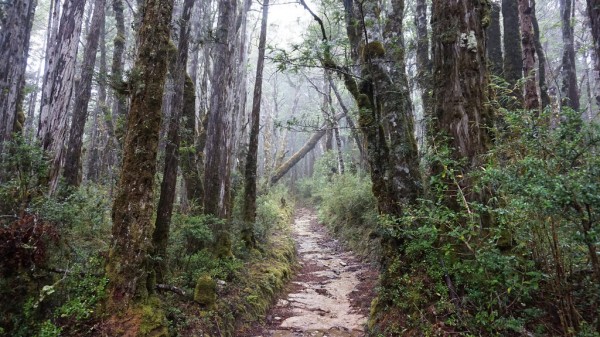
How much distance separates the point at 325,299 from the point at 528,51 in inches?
306

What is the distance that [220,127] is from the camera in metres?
8.89

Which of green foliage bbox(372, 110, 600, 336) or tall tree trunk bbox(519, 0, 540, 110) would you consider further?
tall tree trunk bbox(519, 0, 540, 110)

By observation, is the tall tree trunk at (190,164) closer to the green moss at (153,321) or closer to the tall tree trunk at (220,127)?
the tall tree trunk at (220,127)

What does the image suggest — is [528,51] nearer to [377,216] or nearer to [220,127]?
[377,216]

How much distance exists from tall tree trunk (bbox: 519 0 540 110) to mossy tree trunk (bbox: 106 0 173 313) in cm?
817

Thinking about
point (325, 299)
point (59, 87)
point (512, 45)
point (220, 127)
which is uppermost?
point (512, 45)

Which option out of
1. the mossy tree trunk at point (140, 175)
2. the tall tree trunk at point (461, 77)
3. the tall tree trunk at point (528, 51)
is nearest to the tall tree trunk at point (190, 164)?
the mossy tree trunk at point (140, 175)

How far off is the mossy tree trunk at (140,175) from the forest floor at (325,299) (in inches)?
97.7

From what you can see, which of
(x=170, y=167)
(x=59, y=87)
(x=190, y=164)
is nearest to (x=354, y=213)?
(x=190, y=164)

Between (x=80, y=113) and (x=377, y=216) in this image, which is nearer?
(x=377, y=216)

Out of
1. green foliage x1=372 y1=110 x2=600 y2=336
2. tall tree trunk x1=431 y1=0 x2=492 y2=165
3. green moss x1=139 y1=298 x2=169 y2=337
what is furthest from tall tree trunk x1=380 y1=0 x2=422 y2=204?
green moss x1=139 y1=298 x2=169 y2=337

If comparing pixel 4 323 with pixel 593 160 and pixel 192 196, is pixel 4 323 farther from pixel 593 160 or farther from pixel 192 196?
pixel 192 196

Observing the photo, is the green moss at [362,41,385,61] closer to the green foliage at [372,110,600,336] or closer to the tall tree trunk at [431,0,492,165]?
the tall tree trunk at [431,0,492,165]

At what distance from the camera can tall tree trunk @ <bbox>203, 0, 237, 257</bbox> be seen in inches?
346
